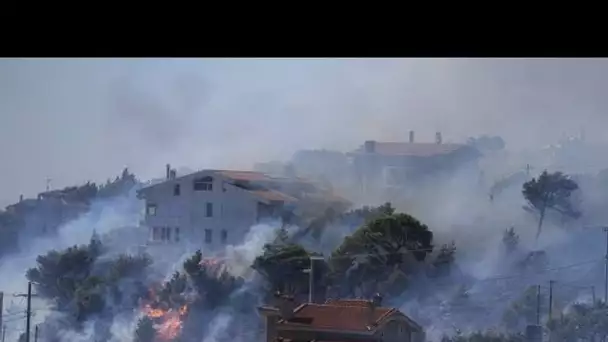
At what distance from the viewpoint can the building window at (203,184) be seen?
8.84 feet

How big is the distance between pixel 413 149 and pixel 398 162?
59mm

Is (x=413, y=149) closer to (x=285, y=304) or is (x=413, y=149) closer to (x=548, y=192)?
(x=548, y=192)

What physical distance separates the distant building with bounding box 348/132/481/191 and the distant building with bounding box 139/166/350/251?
12cm

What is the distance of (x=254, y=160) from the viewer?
8.84 feet

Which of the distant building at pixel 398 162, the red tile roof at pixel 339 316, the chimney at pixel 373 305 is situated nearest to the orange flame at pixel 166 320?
the red tile roof at pixel 339 316

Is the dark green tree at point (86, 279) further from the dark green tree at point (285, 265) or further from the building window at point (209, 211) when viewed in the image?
the dark green tree at point (285, 265)

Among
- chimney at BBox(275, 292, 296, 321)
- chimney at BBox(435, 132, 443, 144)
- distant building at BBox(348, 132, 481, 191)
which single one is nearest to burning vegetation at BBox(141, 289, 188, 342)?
chimney at BBox(275, 292, 296, 321)

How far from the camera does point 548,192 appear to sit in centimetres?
258

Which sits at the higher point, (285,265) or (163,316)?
(285,265)

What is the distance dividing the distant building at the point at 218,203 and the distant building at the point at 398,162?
0.39 feet

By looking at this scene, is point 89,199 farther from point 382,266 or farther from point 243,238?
point 382,266

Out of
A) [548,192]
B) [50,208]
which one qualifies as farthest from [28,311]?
[548,192]

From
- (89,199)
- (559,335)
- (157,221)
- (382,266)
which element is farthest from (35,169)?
(559,335)
